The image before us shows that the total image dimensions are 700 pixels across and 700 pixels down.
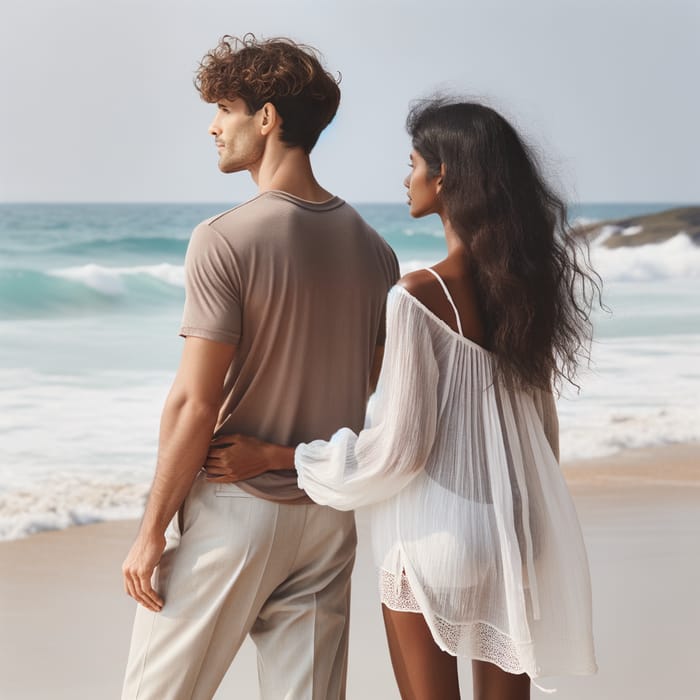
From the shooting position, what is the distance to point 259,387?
190cm

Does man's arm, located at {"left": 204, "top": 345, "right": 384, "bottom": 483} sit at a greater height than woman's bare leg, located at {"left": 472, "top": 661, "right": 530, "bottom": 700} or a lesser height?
greater

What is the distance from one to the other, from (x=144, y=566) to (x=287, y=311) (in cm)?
47

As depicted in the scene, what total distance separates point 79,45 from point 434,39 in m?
3.70

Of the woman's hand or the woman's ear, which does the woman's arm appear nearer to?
the woman's hand

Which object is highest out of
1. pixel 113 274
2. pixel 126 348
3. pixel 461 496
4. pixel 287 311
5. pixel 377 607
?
pixel 287 311

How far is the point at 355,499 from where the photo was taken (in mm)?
1855

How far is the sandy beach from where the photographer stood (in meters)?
3.39

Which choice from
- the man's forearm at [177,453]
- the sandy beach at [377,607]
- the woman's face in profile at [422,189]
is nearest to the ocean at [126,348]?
the sandy beach at [377,607]

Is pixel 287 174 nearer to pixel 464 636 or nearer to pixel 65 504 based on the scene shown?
pixel 464 636

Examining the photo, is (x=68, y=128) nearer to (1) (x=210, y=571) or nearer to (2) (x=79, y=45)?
(2) (x=79, y=45)

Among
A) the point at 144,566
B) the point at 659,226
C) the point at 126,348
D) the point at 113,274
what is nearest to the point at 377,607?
the point at 144,566

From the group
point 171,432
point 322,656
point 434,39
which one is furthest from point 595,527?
point 434,39

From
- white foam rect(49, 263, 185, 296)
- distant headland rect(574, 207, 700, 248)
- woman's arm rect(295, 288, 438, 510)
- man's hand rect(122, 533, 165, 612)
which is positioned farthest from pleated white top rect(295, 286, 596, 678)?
white foam rect(49, 263, 185, 296)

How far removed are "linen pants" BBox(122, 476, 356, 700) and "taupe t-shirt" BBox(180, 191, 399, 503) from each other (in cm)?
6
